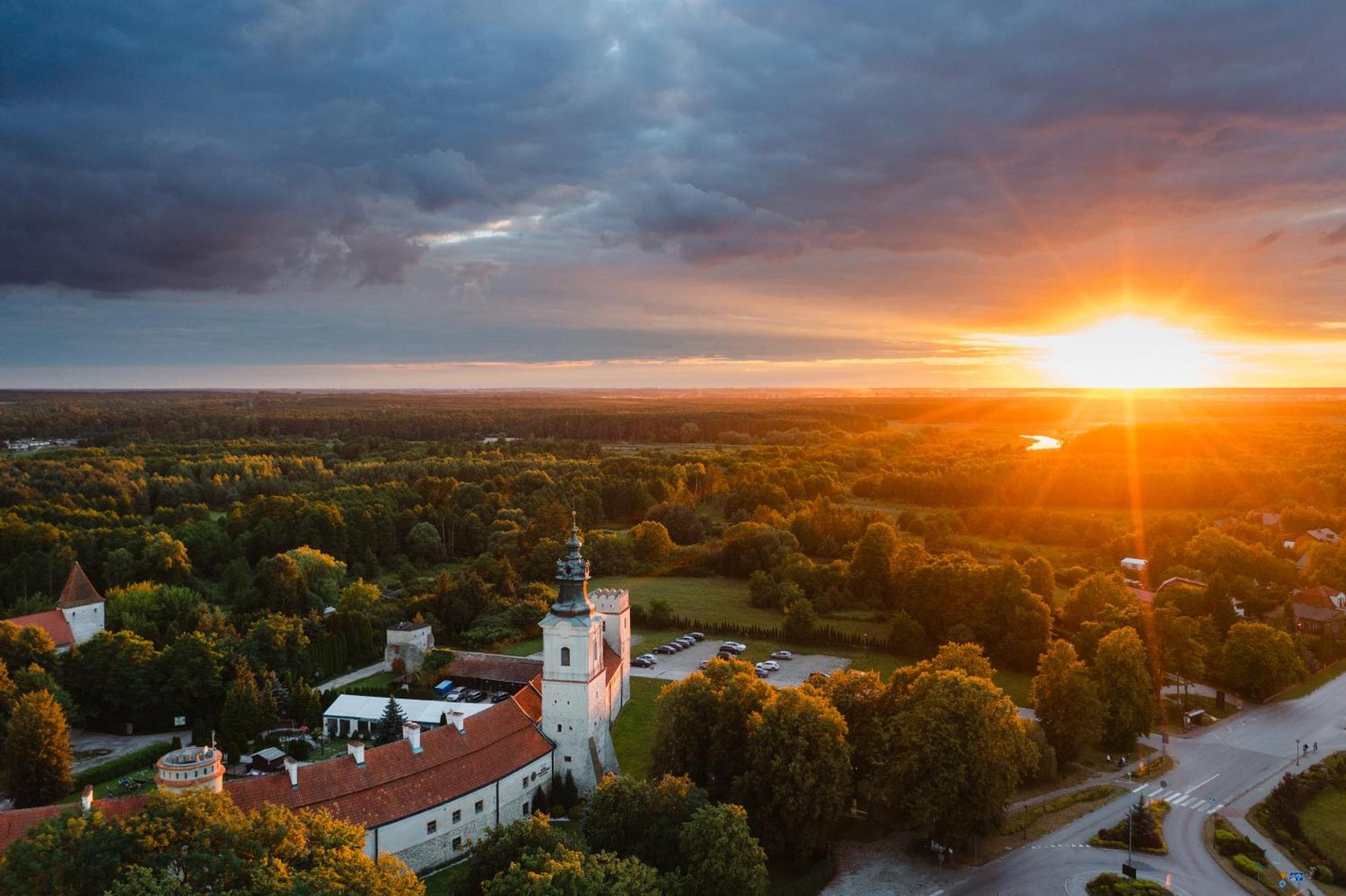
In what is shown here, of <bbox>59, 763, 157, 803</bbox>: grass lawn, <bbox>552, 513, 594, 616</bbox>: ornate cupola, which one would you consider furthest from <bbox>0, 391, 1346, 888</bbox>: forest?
<bbox>552, 513, 594, 616</bbox>: ornate cupola

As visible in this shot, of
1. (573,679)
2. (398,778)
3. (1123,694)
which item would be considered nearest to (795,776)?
(573,679)

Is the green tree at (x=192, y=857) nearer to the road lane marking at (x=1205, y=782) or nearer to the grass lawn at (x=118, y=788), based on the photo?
the grass lawn at (x=118, y=788)

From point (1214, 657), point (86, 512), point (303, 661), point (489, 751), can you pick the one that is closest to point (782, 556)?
point (1214, 657)

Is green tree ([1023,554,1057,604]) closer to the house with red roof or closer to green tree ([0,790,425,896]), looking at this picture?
green tree ([0,790,425,896])

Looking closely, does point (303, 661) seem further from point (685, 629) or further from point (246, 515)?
point (246, 515)

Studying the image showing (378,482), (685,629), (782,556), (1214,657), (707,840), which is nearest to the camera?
(707,840)

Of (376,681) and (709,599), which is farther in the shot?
(709,599)

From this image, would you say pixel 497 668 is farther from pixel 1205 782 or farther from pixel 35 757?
pixel 1205 782
